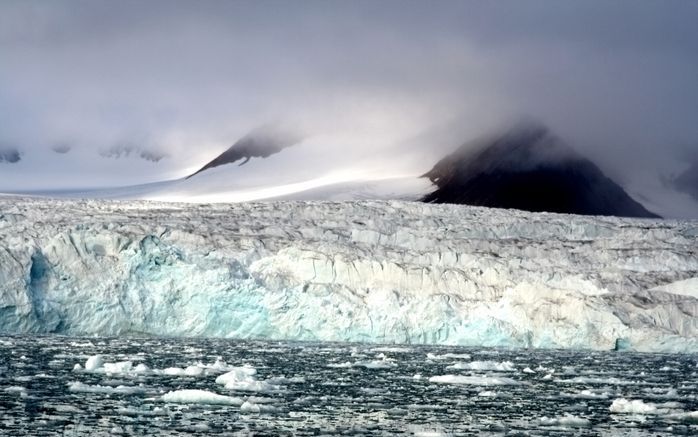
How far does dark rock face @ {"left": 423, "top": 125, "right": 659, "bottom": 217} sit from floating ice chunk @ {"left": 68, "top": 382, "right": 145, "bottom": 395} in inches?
2044

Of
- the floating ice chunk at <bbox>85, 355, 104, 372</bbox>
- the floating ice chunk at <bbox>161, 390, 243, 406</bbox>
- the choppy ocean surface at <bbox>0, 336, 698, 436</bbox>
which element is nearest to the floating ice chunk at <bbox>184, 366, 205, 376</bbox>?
the choppy ocean surface at <bbox>0, 336, 698, 436</bbox>

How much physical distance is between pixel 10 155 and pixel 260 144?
38.6 meters

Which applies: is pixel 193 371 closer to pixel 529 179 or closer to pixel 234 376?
pixel 234 376

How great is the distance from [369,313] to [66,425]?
18770 mm

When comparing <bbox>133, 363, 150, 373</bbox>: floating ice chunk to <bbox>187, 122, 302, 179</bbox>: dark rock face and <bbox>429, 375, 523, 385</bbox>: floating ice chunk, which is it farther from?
<bbox>187, 122, 302, 179</bbox>: dark rock face

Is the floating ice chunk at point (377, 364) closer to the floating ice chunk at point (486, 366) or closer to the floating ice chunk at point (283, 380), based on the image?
the floating ice chunk at point (486, 366)

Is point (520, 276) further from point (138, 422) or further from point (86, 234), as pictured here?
point (138, 422)

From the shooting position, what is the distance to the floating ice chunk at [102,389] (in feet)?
64.8

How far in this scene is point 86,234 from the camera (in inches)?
1348

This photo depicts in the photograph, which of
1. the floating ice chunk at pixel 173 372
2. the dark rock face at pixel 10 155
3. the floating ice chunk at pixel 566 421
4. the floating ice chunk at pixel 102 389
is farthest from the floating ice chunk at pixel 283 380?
the dark rock face at pixel 10 155

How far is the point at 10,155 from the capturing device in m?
122

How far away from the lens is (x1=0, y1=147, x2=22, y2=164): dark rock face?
12098 cm

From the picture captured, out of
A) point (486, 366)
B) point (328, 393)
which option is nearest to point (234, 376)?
point (328, 393)

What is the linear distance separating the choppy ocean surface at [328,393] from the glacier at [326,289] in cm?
292
